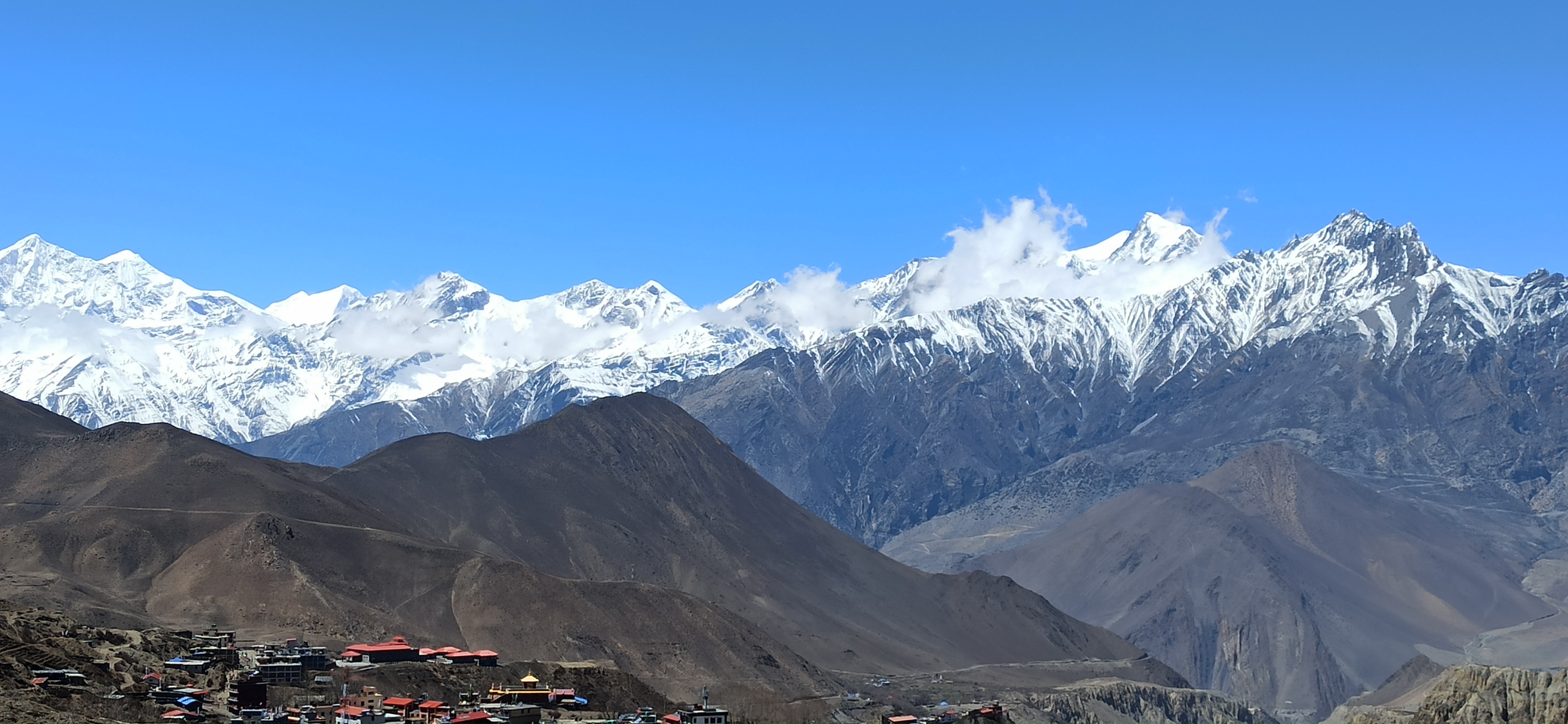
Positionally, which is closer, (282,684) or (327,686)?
(282,684)

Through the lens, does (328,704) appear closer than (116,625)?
Yes

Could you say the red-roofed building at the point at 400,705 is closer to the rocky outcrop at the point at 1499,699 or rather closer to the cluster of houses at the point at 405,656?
the cluster of houses at the point at 405,656

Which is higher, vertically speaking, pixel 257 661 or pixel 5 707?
pixel 257 661

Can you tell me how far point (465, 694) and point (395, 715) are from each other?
1889 cm

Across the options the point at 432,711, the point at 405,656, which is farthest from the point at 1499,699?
the point at 432,711

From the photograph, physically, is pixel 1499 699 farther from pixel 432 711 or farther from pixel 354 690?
pixel 354 690

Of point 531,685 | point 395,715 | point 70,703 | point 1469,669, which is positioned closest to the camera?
point 70,703

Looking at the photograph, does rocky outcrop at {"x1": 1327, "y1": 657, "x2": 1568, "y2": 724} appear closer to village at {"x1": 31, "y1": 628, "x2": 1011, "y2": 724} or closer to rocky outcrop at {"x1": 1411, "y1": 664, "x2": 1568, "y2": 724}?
rocky outcrop at {"x1": 1411, "y1": 664, "x2": 1568, "y2": 724}

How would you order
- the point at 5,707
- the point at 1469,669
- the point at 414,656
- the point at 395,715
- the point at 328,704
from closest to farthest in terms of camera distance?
the point at 5,707 < the point at 395,715 < the point at 328,704 < the point at 414,656 < the point at 1469,669

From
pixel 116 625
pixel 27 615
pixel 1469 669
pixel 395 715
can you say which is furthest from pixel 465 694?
pixel 1469 669

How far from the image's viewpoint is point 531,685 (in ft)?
517

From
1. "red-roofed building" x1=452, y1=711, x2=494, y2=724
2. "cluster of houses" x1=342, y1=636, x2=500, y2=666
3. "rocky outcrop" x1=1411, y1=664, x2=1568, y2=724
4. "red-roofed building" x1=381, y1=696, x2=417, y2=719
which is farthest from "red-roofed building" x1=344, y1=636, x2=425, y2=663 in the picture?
"rocky outcrop" x1=1411, y1=664, x2=1568, y2=724

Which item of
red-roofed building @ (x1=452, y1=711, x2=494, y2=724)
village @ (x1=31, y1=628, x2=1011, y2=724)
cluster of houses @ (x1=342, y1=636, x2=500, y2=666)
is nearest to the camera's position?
village @ (x1=31, y1=628, x2=1011, y2=724)

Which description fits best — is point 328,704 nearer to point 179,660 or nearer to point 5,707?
point 179,660
